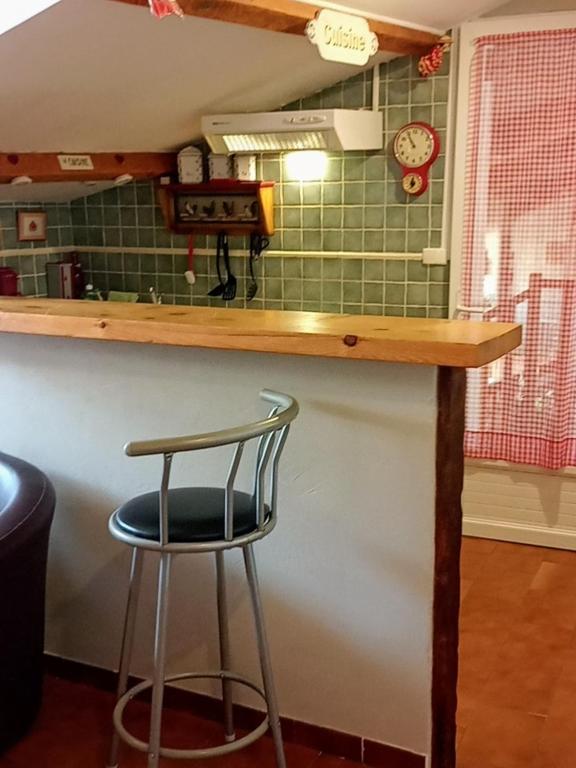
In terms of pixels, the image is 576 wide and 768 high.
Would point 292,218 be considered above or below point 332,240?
above

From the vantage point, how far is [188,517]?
6.47ft

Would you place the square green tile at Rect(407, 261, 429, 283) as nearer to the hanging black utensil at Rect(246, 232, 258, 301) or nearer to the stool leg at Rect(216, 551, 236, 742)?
the hanging black utensil at Rect(246, 232, 258, 301)

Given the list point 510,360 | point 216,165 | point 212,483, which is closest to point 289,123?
point 216,165

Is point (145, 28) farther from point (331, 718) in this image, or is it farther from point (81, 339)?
point (331, 718)

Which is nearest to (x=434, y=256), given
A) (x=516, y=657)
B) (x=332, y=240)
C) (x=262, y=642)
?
(x=332, y=240)

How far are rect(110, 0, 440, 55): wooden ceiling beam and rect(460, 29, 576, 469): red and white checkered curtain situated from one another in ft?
1.57

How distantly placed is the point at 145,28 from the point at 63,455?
1372mm

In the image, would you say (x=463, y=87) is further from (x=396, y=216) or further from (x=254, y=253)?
(x=254, y=253)

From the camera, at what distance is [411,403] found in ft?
7.00

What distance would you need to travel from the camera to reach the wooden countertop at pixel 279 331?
1.96 meters

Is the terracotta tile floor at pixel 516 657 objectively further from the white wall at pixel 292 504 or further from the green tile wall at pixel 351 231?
the green tile wall at pixel 351 231

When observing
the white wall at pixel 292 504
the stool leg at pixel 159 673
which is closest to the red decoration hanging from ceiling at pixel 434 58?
the white wall at pixel 292 504

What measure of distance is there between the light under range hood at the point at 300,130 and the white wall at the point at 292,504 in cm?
174

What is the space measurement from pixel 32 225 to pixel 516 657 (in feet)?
10.2
